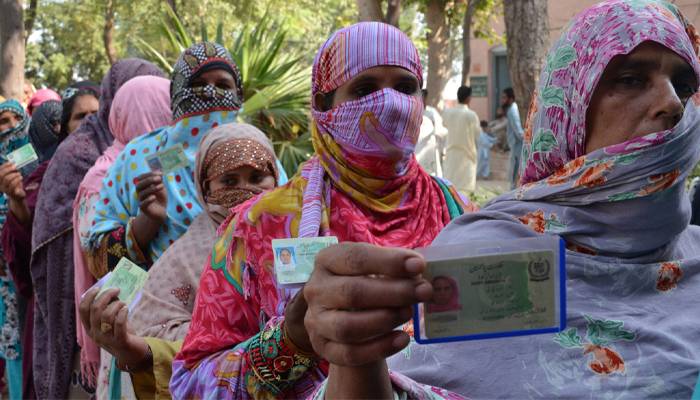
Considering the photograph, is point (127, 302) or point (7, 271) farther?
point (7, 271)

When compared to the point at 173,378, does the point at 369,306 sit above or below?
above

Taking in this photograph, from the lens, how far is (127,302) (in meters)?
2.89

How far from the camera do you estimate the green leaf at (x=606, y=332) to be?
1.75 metres

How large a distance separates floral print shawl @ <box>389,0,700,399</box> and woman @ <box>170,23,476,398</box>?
0.57 m

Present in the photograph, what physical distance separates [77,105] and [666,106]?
4.78 metres

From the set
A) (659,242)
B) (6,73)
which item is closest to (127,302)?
(659,242)

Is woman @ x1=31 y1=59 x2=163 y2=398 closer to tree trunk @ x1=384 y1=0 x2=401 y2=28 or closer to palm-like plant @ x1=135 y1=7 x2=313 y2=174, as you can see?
palm-like plant @ x1=135 y1=7 x2=313 y2=174

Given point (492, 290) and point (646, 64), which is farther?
point (646, 64)

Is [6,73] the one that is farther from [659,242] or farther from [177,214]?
[659,242]

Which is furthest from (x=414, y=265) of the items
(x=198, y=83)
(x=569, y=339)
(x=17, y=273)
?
(x=17, y=273)

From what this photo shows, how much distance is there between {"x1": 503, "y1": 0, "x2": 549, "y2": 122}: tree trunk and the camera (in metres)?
5.14

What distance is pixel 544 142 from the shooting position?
81.4 inches

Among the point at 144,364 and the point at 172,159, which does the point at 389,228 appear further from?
the point at 172,159

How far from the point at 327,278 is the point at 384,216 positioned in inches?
53.7
